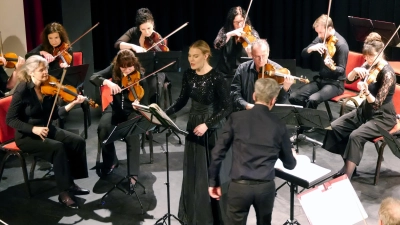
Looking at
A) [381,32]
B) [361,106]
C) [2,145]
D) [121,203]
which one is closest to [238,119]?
[121,203]

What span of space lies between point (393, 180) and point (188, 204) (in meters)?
2.06

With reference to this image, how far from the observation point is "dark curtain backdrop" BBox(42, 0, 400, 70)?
345 inches

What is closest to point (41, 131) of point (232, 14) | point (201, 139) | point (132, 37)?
point (201, 139)

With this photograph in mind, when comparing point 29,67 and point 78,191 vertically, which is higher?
point 29,67

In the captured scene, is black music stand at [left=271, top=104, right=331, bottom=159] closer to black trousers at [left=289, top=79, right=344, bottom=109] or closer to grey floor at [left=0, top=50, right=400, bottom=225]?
grey floor at [left=0, top=50, right=400, bottom=225]

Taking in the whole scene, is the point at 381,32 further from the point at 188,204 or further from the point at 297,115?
the point at 188,204

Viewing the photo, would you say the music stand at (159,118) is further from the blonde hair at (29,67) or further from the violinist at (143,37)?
the violinist at (143,37)

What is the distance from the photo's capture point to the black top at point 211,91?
13.6ft

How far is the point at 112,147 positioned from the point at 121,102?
50 cm

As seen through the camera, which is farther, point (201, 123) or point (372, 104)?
point (372, 104)

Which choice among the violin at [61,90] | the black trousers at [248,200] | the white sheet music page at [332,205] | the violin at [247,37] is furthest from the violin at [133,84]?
the white sheet music page at [332,205]

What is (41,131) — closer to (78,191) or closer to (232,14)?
(78,191)

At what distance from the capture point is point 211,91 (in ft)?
13.7

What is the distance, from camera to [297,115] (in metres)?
4.30
